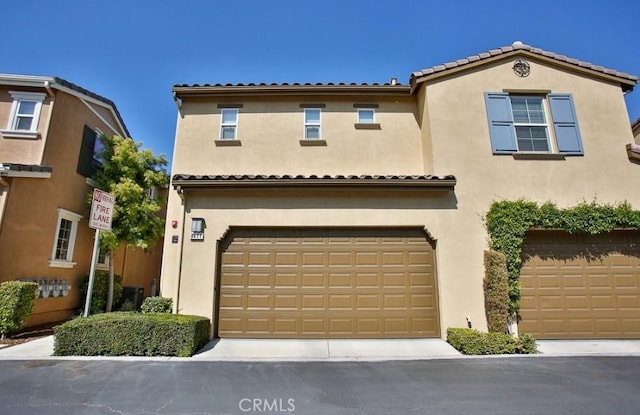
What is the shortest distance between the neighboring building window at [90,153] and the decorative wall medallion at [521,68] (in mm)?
14352

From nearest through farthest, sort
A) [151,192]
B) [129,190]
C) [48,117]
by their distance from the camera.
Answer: [48,117] < [129,190] < [151,192]

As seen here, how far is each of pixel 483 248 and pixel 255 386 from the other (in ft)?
20.4

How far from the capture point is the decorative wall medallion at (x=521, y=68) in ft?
31.6

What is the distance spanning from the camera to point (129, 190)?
1170 cm

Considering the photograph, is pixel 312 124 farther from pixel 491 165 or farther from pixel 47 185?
pixel 47 185

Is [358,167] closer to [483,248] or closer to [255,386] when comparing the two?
[483,248]

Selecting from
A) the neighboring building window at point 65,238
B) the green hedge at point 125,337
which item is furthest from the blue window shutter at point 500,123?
the neighboring building window at point 65,238

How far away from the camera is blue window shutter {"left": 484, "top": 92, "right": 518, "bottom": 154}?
902cm

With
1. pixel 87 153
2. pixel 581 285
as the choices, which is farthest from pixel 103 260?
pixel 581 285

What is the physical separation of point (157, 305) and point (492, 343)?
293 inches

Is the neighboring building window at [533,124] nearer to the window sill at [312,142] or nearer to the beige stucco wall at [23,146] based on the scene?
the window sill at [312,142]

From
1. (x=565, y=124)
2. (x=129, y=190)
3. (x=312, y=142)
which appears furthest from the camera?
(x=129, y=190)

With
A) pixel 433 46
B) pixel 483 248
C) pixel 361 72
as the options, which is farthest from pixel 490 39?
pixel 483 248

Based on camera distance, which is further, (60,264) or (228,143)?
(60,264)
